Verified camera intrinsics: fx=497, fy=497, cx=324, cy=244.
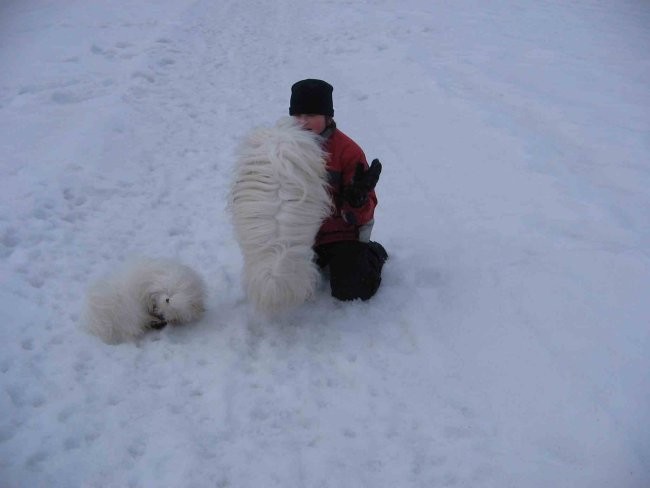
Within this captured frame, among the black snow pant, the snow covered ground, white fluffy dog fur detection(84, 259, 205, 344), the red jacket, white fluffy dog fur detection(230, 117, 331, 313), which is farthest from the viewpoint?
the black snow pant

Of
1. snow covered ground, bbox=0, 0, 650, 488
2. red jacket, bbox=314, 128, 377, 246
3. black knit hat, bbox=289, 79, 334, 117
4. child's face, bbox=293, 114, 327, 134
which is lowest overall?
snow covered ground, bbox=0, 0, 650, 488

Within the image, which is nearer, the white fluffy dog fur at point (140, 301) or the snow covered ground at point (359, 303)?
the snow covered ground at point (359, 303)

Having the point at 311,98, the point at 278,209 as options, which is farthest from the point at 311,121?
the point at 278,209

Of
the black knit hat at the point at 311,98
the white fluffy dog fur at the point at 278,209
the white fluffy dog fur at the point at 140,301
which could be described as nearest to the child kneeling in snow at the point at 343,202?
the black knit hat at the point at 311,98

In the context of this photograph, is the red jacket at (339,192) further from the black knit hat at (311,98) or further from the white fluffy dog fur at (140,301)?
the white fluffy dog fur at (140,301)

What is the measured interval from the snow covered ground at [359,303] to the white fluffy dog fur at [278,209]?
368mm

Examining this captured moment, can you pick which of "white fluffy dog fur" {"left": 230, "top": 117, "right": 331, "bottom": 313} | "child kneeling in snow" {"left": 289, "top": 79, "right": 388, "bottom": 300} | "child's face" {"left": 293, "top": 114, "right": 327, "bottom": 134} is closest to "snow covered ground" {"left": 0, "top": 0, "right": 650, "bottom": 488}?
"child kneeling in snow" {"left": 289, "top": 79, "right": 388, "bottom": 300}

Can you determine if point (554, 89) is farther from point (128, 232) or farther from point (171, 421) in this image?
point (171, 421)

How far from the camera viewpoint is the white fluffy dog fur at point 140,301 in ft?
7.92

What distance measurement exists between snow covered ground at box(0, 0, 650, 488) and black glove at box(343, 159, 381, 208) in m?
0.62

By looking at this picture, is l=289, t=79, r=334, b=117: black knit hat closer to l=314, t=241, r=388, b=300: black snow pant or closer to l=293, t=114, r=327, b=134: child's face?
l=293, t=114, r=327, b=134: child's face

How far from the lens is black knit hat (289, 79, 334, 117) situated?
2.44 meters

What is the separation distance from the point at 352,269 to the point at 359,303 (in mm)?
220

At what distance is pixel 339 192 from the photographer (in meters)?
2.65
